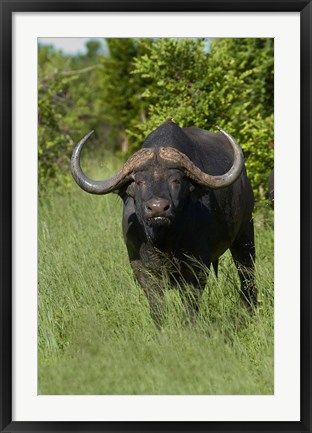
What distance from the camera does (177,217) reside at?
6766 mm

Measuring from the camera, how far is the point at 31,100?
6.07m

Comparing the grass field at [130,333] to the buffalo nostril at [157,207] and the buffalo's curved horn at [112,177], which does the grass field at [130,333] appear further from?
the buffalo's curved horn at [112,177]

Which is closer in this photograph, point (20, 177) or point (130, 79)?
point (20, 177)

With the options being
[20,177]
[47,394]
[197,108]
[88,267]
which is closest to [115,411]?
[47,394]

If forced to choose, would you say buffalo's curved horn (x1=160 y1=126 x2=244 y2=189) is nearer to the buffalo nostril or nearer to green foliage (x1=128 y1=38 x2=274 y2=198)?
the buffalo nostril

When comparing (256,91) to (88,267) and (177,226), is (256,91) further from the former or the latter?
(177,226)

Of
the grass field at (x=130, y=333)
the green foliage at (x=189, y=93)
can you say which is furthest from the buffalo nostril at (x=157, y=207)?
the green foliage at (x=189, y=93)

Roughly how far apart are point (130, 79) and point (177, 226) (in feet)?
32.6

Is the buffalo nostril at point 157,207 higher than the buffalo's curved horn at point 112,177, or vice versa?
the buffalo's curved horn at point 112,177

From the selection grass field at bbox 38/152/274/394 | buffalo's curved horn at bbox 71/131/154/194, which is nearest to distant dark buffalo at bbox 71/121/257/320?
buffalo's curved horn at bbox 71/131/154/194

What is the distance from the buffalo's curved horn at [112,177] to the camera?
269 inches

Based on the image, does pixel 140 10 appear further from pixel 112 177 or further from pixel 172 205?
pixel 112 177

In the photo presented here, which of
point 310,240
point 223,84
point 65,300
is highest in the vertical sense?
point 223,84

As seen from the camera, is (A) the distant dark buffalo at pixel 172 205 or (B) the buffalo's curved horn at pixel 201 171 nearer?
(A) the distant dark buffalo at pixel 172 205
